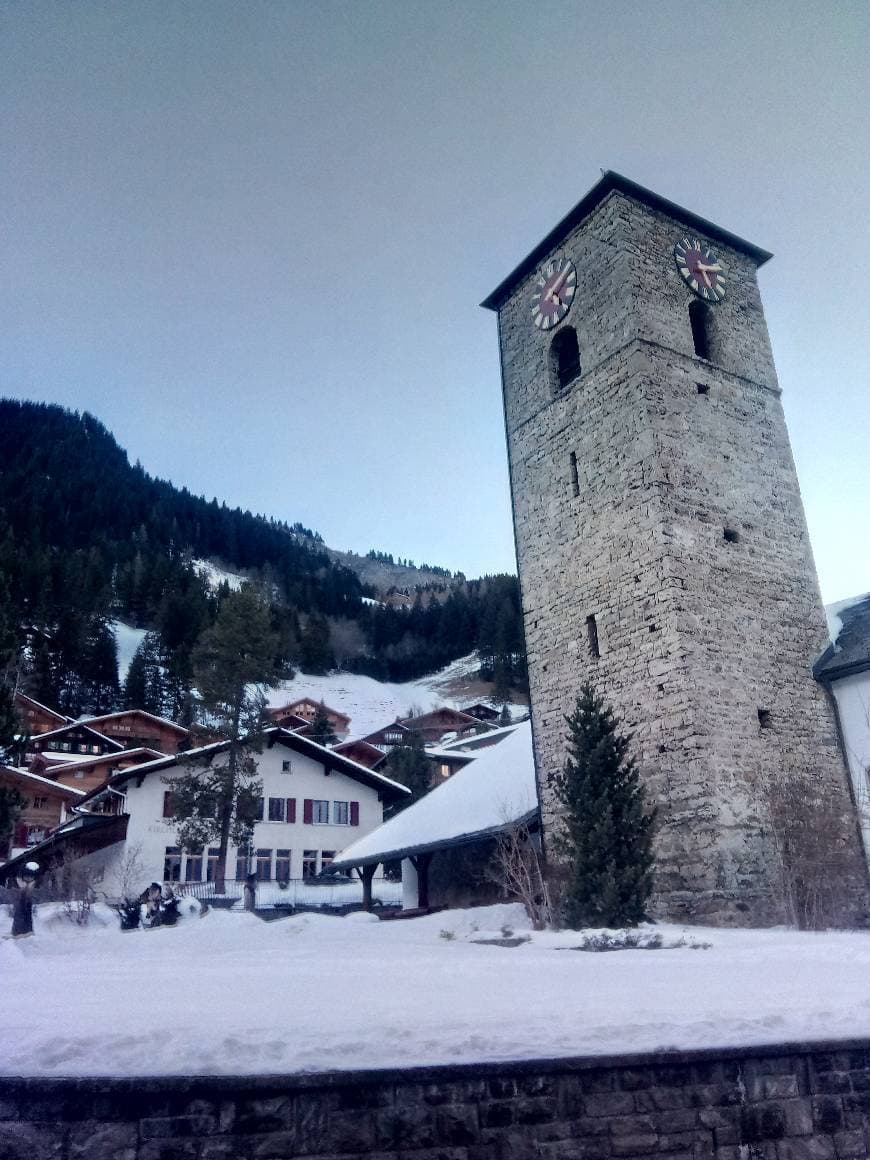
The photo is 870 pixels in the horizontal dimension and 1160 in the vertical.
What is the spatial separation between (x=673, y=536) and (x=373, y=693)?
79.9 meters

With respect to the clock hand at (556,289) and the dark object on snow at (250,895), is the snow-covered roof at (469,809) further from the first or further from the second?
the clock hand at (556,289)

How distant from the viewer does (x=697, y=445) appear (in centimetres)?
1603

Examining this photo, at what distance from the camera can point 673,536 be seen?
1476 centimetres

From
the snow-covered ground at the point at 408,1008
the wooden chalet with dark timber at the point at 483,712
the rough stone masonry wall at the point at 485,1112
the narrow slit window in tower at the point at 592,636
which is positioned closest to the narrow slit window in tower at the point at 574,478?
the narrow slit window in tower at the point at 592,636

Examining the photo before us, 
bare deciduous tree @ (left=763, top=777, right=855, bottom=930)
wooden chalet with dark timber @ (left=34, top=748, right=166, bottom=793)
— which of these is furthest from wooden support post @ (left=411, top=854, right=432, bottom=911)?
wooden chalet with dark timber @ (left=34, top=748, right=166, bottom=793)

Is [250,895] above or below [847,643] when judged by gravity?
below

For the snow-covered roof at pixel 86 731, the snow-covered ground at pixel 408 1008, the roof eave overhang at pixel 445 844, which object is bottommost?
the snow-covered ground at pixel 408 1008

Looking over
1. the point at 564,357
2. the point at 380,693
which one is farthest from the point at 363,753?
the point at 380,693

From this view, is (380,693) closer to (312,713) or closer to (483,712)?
(312,713)

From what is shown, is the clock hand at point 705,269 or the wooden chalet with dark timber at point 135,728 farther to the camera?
the wooden chalet with dark timber at point 135,728

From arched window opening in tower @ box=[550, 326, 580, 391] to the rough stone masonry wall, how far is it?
1553 cm

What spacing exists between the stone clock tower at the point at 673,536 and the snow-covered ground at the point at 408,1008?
4.53 m

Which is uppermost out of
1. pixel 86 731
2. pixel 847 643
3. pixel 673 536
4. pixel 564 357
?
pixel 564 357

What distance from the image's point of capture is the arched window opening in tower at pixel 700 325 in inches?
715
